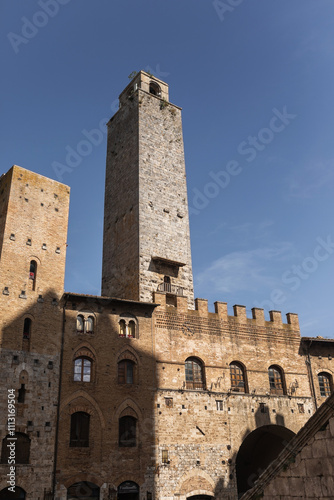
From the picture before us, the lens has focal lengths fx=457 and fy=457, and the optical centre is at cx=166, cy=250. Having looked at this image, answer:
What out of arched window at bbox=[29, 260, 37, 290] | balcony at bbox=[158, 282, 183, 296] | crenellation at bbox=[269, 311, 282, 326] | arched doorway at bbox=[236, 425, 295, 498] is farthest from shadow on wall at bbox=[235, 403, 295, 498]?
arched window at bbox=[29, 260, 37, 290]

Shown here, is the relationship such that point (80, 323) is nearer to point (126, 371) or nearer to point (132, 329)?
point (132, 329)

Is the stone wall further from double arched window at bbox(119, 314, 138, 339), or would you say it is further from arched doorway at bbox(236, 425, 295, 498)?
arched doorway at bbox(236, 425, 295, 498)

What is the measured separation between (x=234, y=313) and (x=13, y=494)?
528 inches

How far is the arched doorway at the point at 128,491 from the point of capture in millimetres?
18078

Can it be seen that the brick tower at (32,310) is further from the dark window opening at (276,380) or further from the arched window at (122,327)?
the dark window opening at (276,380)

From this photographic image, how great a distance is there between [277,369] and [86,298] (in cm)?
1120

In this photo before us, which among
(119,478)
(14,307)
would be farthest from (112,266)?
(119,478)

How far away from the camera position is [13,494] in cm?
1623

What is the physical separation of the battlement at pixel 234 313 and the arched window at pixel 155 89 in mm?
16476

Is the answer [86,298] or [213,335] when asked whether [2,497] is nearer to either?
[86,298]

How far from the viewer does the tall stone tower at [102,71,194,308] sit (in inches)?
1010

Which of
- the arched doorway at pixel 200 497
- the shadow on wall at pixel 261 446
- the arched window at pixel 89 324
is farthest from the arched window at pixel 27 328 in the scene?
the shadow on wall at pixel 261 446

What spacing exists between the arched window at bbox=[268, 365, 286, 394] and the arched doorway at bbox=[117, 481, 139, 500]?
8703 mm

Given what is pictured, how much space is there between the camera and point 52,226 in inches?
839
